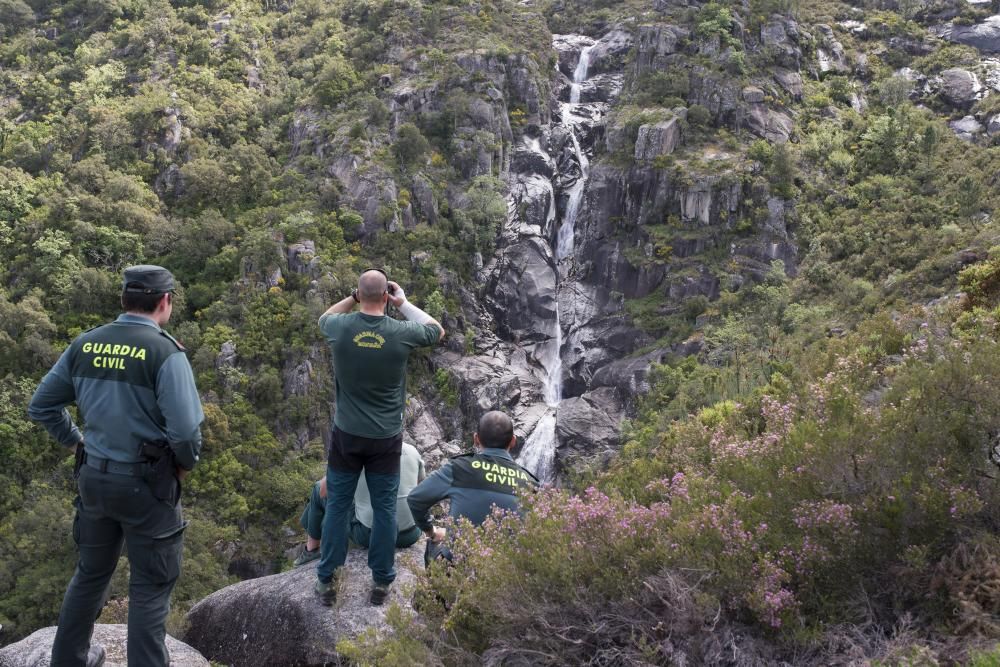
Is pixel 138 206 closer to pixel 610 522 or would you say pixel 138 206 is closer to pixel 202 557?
pixel 202 557

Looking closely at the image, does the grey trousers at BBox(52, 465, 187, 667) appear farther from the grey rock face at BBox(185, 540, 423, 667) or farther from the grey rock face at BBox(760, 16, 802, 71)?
the grey rock face at BBox(760, 16, 802, 71)

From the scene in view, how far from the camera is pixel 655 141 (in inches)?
1391

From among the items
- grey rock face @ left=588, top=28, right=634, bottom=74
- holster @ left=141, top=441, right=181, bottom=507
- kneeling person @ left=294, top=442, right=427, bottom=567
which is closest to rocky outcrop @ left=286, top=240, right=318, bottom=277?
grey rock face @ left=588, top=28, right=634, bottom=74

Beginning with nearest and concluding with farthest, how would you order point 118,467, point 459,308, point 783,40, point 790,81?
point 118,467 → point 459,308 → point 790,81 → point 783,40

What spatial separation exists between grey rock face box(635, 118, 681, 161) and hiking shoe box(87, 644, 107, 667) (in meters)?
35.1

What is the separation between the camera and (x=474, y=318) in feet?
109

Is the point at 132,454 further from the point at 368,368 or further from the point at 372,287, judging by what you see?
the point at 372,287

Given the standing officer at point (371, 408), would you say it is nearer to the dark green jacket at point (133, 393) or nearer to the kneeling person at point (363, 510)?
the kneeling person at point (363, 510)

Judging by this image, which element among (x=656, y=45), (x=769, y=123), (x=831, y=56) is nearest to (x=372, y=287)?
(x=769, y=123)

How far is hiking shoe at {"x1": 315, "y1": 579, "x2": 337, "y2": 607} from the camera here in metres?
4.75

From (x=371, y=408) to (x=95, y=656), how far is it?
2193 millimetres

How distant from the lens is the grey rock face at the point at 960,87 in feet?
122

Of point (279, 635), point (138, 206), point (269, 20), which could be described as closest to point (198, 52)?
point (269, 20)

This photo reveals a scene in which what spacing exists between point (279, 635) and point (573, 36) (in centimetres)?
5225
